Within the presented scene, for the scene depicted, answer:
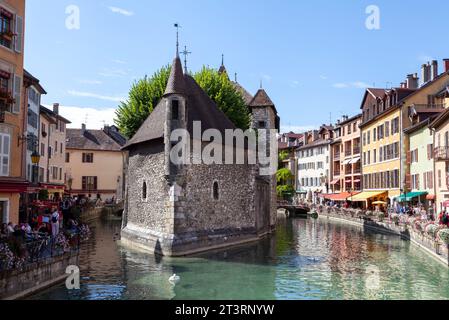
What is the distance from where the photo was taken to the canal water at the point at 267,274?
15742mm

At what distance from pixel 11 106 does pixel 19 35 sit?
10.1 ft

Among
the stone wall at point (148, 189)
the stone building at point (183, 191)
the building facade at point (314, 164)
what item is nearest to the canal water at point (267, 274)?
the stone building at point (183, 191)

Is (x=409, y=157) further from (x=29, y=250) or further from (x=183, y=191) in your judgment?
(x=29, y=250)

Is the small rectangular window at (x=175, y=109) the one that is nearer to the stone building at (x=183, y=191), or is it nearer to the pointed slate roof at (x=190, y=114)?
the stone building at (x=183, y=191)

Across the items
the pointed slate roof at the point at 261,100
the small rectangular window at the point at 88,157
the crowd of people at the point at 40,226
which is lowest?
the crowd of people at the point at 40,226

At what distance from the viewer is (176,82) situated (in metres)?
24.1

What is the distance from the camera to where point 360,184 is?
185 ft

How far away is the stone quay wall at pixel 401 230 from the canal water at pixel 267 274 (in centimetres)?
51

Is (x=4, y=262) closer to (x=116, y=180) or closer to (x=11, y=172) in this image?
(x=11, y=172)

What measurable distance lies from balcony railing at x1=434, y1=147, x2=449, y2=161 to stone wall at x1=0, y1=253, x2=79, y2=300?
24.4m

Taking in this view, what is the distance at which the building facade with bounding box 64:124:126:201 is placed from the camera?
195 feet

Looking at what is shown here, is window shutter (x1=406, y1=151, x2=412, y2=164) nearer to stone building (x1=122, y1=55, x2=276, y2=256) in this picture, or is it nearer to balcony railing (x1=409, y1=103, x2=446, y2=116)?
balcony railing (x1=409, y1=103, x2=446, y2=116)

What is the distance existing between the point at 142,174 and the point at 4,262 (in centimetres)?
1508

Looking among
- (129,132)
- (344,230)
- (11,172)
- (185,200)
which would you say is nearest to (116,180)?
(129,132)
